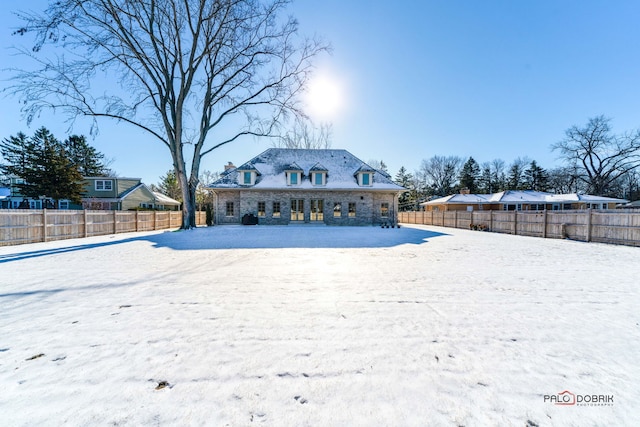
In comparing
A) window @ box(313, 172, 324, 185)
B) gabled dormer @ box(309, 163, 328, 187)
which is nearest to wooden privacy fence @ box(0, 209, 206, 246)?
gabled dormer @ box(309, 163, 328, 187)

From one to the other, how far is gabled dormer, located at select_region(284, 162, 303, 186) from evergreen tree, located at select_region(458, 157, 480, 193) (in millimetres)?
39589

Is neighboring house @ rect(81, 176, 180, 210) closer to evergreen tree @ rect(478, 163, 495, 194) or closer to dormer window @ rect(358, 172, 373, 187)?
dormer window @ rect(358, 172, 373, 187)

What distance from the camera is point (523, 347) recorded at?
267cm

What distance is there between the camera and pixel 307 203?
2206 cm

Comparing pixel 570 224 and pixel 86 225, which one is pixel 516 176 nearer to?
pixel 570 224

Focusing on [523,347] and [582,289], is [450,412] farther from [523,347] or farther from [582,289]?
[582,289]

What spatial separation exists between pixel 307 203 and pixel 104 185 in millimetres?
23461

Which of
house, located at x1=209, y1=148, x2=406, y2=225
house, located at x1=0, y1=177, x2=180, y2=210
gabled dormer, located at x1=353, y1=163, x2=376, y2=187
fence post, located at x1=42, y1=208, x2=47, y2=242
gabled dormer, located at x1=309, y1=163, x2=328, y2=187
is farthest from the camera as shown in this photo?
house, located at x1=0, y1=177, x2=180, y2=210

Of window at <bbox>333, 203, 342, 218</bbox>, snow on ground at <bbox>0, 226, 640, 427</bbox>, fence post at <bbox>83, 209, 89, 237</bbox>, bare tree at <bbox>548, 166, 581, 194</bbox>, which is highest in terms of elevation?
bare tree at <bbox>548, 166, 581, 194</bbox>

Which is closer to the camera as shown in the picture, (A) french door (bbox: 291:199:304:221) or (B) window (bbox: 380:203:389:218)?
(A) french door (bbox: 291:199:304:221)

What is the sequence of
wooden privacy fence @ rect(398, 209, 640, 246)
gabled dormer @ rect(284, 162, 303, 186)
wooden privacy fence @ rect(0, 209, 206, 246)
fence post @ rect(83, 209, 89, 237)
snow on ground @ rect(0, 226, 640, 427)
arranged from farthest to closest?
gabled dormer @ rect(284, 162, 303, 186)
fence post @ rect(83, 209, 89, 237)
wooden privacy fence @ rect(398, 209, 640, 246)
wooden privacy fence @ rect(0, 209, 206, 246)
snow on ground @ rect(0, 226, 640, 427)

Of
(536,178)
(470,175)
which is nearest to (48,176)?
(470,175)

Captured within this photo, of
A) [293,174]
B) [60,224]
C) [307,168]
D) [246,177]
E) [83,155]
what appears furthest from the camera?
[83,155]

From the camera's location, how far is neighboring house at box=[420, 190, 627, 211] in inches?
1191
